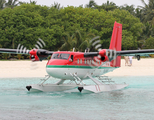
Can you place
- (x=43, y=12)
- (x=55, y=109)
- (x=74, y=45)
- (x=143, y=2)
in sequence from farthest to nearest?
(x=143, y=2), (x=43, y=12), (x=74, y=45), (x=55, y=109)

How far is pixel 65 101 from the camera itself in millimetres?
14367

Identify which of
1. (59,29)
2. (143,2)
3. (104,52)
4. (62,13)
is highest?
(143,2)

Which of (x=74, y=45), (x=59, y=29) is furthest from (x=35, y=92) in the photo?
(x=59, y=29)

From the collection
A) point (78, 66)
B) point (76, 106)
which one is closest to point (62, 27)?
point (78, 66)

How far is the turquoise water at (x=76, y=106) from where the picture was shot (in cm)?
1096

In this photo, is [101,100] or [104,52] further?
[104,52]

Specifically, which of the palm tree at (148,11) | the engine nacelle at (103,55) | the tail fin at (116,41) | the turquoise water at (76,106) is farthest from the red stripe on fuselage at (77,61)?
the palm tree at (148,11)

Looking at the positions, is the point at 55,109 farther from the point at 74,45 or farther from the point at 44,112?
the point at 74,45

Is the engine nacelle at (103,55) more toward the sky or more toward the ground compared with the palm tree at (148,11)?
more toward the ground

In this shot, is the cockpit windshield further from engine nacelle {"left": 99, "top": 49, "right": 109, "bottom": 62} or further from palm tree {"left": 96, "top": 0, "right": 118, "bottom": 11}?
palm tree {"left": 96, "top": 0, "right": 118, "bottom": 11}

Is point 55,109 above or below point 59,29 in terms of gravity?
below

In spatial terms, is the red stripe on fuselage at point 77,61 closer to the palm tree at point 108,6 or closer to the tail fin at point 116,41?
the tail fin at point 116,41

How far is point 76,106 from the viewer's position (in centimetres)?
1309

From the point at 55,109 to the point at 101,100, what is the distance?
10.4 feet
